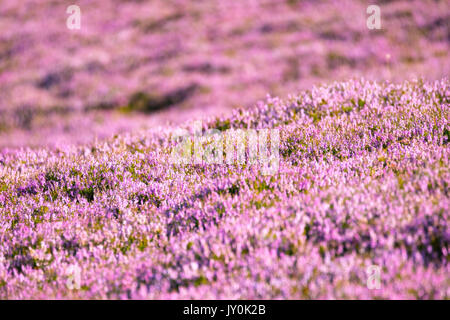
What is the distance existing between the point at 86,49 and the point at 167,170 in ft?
50.3

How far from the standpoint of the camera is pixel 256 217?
365 cm

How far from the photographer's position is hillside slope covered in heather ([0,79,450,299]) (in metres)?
3.01

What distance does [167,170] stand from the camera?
5234 millimetres

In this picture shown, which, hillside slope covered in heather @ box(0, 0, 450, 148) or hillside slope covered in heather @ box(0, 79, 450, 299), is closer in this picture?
hillside slope covered in heather @ box(0, 79, 450, 299)

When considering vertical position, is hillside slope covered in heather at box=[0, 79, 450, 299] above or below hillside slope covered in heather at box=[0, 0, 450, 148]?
below

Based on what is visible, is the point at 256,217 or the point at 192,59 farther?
the point at 192,59

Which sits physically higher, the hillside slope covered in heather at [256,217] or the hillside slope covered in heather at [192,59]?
the hillside slope covered in heather at [192,59]

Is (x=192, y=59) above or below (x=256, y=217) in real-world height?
above

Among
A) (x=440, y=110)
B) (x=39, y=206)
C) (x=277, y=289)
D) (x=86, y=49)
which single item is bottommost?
(x=277, y=289)

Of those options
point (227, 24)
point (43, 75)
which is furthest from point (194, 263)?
point (227, 24)

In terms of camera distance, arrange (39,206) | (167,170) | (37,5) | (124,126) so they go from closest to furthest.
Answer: (39,206)
(167,170)
(124,126)
(37,5)

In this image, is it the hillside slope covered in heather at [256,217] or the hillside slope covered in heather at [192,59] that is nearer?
the hillside slope covered in heather at [256,217]

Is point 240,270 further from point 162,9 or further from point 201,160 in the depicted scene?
point 162,9

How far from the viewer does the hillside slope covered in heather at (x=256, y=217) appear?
3.01 m
